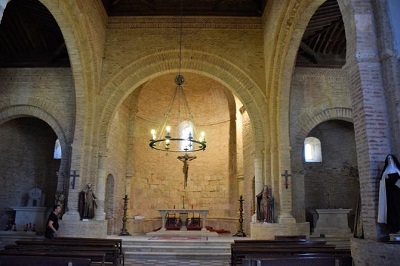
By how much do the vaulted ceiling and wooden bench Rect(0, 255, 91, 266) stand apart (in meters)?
9.88

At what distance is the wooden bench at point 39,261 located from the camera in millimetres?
4766

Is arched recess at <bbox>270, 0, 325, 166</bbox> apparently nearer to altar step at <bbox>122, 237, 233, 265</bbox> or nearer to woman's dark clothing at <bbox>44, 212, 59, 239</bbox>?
altar step at <bbox>122, 237, 233, 265</bbox>

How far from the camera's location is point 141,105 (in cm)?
1744

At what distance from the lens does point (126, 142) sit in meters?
16.4

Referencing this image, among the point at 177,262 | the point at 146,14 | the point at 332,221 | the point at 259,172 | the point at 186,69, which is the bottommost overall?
the point at 177,262

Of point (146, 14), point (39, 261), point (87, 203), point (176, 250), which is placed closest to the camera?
point (39, 261)

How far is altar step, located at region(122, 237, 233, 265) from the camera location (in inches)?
386

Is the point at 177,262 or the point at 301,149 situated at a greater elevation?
the point at 301,149

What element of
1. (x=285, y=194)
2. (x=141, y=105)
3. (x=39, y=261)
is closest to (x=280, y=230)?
(x=285, y=194)

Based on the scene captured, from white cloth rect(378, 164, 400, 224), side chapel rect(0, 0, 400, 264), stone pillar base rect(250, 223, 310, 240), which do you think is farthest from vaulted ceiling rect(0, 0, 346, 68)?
white cloth rect(378, 164, 400, 224)

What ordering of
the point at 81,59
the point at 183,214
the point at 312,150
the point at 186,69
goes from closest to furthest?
the point at 81,59 → the point at 186,69 → the point at 183,214 → the point at 312,150

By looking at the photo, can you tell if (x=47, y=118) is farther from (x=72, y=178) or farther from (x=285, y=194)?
(x=285, y=194)

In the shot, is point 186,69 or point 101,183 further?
point 186,69

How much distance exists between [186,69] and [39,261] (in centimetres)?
980
